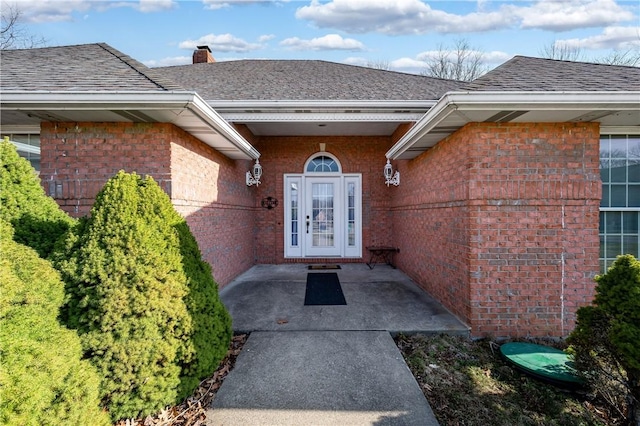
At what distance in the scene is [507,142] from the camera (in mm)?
3787

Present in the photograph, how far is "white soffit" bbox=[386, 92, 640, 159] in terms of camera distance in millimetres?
3260

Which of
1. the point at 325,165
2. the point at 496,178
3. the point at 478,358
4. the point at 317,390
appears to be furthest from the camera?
the point at 325,165

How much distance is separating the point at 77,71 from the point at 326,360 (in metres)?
5.02

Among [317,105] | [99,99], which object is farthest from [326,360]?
[317,105]

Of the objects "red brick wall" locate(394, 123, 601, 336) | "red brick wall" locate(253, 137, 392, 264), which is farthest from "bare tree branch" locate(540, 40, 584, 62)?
"red brick wall" locate(394, 123, 601, 336)

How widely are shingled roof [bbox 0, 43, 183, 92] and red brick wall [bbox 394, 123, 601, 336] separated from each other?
13.3 ft

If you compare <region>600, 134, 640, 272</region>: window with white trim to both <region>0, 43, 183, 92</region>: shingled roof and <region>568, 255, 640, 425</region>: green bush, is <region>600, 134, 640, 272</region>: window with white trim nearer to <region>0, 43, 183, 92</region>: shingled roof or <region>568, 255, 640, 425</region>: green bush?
<region>568, 255, 640, 425</region>: green bush

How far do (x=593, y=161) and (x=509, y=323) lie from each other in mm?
2317

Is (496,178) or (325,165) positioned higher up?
(325,165)

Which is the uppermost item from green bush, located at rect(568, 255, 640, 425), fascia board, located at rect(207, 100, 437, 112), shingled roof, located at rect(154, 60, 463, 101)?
shingled roof, located at rect(154, 60, 463, 101)

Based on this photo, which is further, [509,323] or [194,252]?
[509,323]

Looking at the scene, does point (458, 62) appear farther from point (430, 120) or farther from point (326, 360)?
point (326, 360)

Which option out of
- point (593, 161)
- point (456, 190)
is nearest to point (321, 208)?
point (456, 190)

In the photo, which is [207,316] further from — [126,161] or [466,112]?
[466,112]
